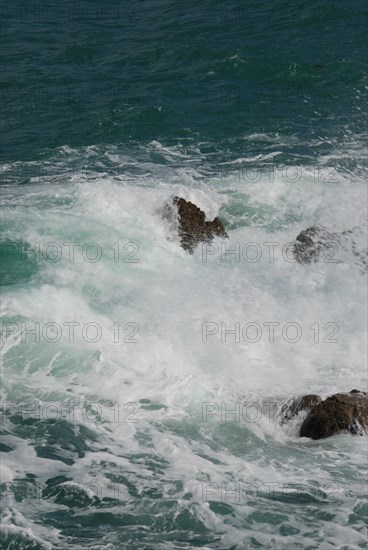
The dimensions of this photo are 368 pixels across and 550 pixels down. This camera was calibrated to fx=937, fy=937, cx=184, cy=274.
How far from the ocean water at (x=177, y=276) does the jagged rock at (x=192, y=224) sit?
0.32 m

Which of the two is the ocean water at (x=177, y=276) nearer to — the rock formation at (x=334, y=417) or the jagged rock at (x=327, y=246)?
the jagged rock at (x=327, y=246)

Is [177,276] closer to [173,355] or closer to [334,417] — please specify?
[173,355]

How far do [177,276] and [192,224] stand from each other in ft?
5.78

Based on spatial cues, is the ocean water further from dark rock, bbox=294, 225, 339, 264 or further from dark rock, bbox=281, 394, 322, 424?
dark rock, bbox=294, 225, 339, 264

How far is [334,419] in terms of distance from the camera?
645 inches

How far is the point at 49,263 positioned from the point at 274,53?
13.7 m

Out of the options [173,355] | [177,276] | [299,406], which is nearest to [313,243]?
[177,276]

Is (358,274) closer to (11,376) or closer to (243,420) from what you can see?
(243,420)

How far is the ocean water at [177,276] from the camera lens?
48.2 ft

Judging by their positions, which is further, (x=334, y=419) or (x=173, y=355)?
(x=173, y=355)

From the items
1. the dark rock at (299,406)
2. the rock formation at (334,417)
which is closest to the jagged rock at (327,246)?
the dark rock at (299,406)

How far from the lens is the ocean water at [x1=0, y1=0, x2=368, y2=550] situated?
14680 millimetres

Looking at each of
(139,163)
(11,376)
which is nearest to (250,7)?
(139,163)

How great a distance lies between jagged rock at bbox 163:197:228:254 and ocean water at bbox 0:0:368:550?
12.5 inches
